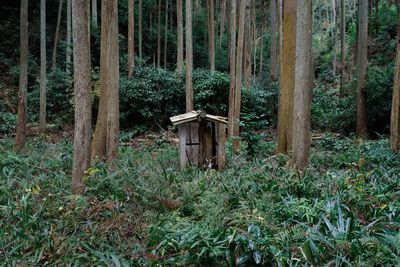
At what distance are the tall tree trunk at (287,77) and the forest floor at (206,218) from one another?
1510 millimetres

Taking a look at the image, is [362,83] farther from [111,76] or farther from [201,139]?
[111,76]

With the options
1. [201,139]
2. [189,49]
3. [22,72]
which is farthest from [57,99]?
[201,139]

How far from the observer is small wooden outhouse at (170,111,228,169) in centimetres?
855

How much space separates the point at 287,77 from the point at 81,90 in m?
4.56

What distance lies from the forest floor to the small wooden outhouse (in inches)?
51.5

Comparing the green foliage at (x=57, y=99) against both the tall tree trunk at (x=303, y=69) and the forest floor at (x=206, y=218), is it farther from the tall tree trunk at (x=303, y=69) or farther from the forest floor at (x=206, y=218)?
the tall tree trunk at (x=303, y=69)

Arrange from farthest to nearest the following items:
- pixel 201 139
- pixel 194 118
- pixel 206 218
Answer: pixel 201 139
pixel 194 118
pixel 206 218

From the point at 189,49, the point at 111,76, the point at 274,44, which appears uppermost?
the point at 274,44

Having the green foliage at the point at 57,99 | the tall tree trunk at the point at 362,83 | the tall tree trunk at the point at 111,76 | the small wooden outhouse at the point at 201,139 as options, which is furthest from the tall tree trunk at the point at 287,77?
the green foliage at the point at 57,99

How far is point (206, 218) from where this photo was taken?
4668 millimetres

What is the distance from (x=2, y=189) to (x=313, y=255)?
482 cm

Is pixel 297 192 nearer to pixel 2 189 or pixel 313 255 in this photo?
pixel 313 255

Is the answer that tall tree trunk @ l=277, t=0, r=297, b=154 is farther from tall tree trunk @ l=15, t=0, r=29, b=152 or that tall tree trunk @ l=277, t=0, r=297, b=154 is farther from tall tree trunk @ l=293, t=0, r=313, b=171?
tall tree trunk @ l=15, t=0, r=29, b=152

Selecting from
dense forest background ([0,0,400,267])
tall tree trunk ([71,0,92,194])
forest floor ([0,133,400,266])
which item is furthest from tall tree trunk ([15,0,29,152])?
tall tree trunk ([71,0,92,194])
